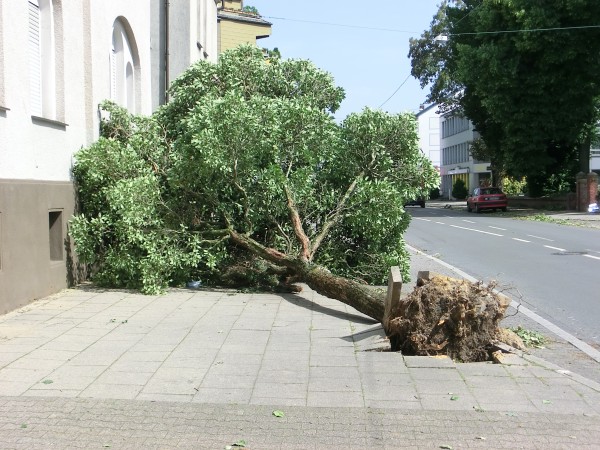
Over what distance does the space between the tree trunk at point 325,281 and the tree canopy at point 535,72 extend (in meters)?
27.1

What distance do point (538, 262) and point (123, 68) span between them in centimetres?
992

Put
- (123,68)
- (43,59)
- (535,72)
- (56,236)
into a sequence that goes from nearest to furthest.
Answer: (43,59) → (56,236) → (123,68) → (535,72)

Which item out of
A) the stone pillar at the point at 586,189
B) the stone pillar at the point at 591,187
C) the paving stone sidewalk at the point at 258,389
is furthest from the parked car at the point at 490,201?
the paving stone sidewalk at the point at 258,389

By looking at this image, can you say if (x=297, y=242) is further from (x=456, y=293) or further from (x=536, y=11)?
(x=536, y=11)

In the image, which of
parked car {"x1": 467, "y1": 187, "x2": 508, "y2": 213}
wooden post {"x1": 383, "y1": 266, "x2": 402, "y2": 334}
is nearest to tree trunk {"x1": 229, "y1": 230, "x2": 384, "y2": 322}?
wooden post {"x1": 383, "y1": 266, "x2": 402, "y2": 334}

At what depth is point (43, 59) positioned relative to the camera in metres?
9.80

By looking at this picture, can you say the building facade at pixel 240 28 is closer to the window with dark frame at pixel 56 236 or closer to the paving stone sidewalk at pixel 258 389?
the window with dark frame at pixel 56 236

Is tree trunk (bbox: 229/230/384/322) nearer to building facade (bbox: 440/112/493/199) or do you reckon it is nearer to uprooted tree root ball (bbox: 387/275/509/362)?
uprooted tree root ball (bbox: 387/275/509/362)

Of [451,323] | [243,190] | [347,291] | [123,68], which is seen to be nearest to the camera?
[451,323]

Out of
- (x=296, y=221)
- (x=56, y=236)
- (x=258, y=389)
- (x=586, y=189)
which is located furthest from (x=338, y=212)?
(x=586, y=189)

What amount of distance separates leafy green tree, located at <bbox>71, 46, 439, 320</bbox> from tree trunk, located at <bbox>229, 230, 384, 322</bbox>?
3cm

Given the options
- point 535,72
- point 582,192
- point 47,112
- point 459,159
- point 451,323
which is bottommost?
point 451,323

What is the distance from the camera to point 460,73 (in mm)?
36688

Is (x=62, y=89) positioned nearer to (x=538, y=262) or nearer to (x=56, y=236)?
(x=56, y=236)
